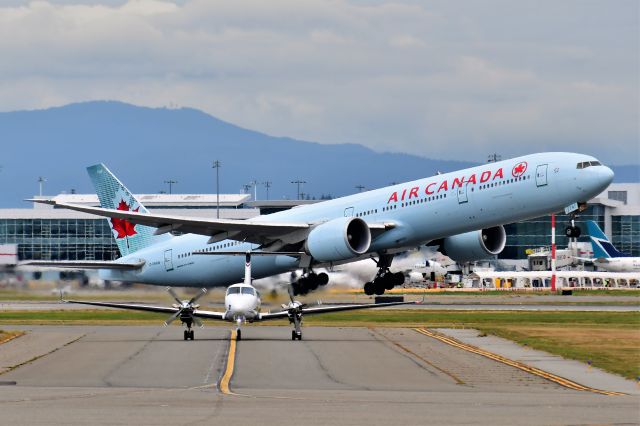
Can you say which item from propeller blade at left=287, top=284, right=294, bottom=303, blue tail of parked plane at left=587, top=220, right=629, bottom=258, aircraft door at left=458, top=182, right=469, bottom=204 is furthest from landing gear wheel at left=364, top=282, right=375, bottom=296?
blue tail of parked plane at left=587, top=220, right=629, bottom=258

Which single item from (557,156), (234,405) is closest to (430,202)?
(557,156)

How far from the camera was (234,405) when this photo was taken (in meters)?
27.0

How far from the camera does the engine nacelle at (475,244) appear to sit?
60062 millimetres

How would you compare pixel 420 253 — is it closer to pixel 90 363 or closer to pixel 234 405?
pixel 90 363

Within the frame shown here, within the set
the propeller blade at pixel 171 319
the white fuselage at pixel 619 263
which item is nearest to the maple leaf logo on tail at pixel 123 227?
the propeller blade at pixel 171 319

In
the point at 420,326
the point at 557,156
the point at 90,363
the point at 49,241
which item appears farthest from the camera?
the point at 49,241

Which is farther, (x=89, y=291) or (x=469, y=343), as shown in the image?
(x=89, y=291)

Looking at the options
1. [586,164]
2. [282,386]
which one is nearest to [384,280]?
[586,164]

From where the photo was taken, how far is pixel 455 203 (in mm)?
52906

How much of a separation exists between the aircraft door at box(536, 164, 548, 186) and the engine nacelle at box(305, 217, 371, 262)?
8.50 metres

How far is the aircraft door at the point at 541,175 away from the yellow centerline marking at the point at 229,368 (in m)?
15.0

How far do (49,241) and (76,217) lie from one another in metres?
5.25

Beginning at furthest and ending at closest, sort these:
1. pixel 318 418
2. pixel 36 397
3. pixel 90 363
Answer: pixel 90 363
pixel 36 397
pixel 318 418

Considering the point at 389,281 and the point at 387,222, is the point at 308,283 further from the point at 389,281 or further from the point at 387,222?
the point at 387,222
